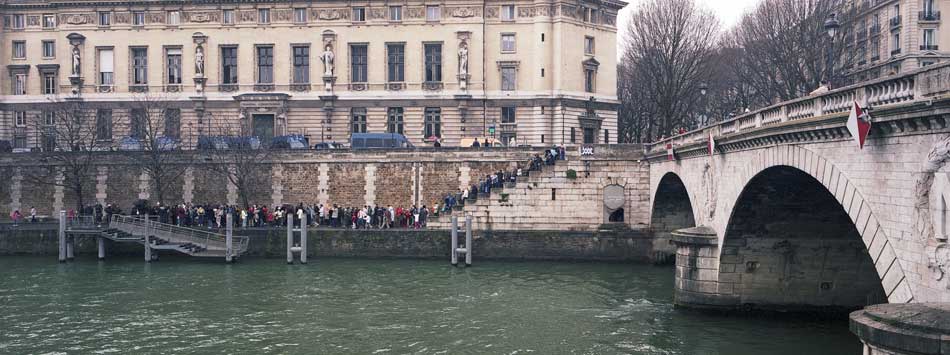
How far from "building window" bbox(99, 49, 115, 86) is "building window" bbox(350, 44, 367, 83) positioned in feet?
45.9

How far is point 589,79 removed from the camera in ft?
186

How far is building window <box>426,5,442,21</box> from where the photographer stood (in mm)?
54344

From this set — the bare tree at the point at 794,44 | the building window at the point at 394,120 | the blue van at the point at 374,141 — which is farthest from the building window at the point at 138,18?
the bare tree at the point at 794,44

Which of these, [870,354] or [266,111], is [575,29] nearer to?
[266,111]

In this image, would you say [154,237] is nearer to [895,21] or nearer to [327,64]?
[327,64]

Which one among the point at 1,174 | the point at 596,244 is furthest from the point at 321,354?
the point at 1,174

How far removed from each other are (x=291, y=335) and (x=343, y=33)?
3318 cm

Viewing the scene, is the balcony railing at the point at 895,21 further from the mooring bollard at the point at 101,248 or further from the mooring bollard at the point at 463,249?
the mooring bollard at the point at 101,248

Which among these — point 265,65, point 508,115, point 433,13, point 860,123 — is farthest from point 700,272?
point 265,65

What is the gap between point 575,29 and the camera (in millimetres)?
55188

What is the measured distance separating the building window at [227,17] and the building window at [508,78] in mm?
15715

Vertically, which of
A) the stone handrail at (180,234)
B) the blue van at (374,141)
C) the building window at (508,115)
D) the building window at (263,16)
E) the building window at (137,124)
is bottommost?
the stone handrail at (180,234)

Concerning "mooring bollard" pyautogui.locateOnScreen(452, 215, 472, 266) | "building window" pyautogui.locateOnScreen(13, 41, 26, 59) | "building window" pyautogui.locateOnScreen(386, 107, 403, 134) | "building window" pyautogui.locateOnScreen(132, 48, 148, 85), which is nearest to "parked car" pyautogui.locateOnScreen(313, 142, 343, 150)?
"building window" pyautogui.locateOnScreen(386, 107, 403, 134)

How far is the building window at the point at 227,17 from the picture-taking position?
5503cm
